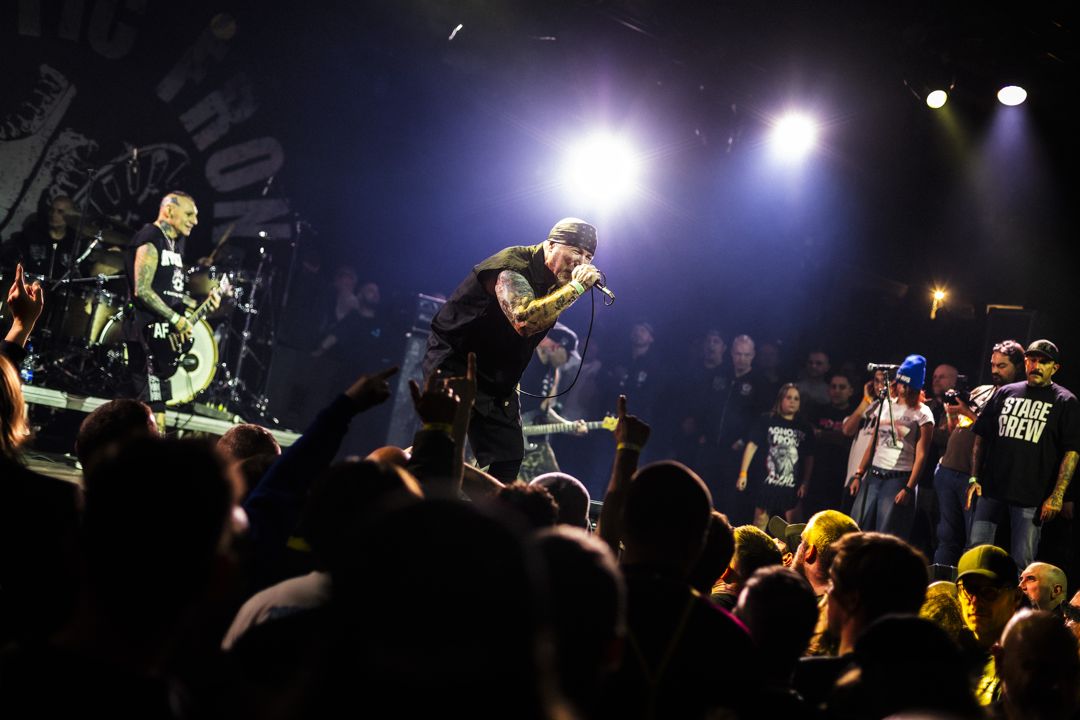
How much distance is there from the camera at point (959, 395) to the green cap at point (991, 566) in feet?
15.8

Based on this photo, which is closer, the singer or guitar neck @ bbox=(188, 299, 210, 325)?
the singer

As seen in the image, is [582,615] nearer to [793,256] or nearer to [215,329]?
[215,329]

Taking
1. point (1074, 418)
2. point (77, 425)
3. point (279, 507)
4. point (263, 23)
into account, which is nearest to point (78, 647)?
point (279, 507)

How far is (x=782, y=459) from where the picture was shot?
10188 mm

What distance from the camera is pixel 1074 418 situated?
7.36 metres

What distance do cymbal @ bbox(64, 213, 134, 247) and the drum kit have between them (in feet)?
0.04

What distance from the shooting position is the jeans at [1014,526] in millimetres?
7422

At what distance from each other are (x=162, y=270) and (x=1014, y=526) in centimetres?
897

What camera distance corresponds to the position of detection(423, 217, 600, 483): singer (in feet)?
16.3

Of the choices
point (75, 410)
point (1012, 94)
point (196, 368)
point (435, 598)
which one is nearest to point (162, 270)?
point (196, 368)

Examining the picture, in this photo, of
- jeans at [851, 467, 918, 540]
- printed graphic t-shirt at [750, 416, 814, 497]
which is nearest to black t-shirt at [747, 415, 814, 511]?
printed graphic t-shirt at [750, 416, 814, 497]

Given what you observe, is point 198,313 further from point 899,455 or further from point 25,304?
point 899,455

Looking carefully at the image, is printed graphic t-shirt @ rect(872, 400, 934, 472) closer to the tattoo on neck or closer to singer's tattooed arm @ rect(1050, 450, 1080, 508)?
singer's tattooed arm @ rect(1050, 450, 1080, 508)

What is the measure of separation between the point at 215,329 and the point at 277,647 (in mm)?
9869
